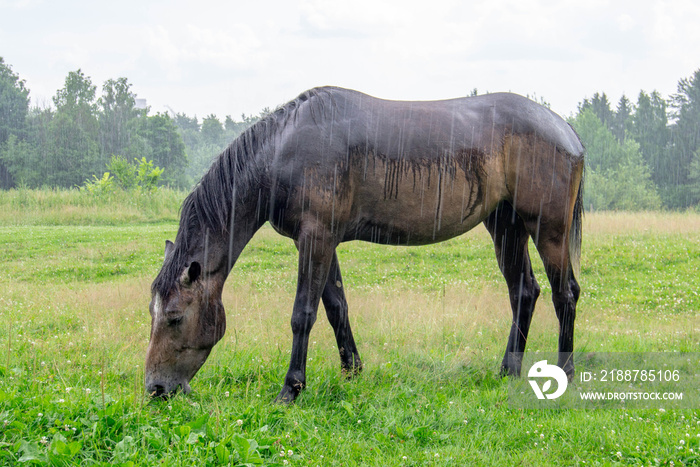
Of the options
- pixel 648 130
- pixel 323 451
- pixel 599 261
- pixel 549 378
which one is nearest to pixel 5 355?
pixel 323 451

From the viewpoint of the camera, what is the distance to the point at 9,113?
5238 cm

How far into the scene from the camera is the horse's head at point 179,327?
3.91 meters

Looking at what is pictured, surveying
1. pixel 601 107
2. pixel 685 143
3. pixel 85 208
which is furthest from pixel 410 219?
pixel 601 107

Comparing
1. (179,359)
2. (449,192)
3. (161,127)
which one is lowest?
(179,359)

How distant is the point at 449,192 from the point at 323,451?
2493mm

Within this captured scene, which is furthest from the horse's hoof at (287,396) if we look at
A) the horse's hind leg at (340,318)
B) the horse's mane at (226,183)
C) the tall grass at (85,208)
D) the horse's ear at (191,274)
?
the tall grass at (85,208)

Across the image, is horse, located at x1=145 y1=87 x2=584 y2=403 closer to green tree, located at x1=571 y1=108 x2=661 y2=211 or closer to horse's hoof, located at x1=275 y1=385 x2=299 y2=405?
horse's hoof, located at x1=275 y1=385 x2=299 y2=405

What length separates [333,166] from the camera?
13.8 feet

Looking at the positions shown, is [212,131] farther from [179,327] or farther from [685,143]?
[179,327]

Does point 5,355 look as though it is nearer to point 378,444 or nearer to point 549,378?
point 378,444

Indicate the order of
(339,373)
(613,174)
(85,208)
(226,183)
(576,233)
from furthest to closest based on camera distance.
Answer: (613,174)
(85,208)
(576,233)
(339,373)
(226,183)

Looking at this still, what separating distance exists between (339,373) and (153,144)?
6094 cm

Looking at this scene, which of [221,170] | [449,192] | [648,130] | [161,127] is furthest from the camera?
[648,130]

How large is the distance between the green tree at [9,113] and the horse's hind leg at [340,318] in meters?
54.9
